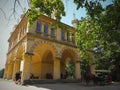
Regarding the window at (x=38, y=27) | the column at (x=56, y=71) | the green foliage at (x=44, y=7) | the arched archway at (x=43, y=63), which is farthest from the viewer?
the arched archway at (x=43, y=63)

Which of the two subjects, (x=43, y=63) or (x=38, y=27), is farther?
(x=43, y=63)

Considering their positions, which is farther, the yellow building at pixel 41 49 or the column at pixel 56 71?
the column at pixel 56 71

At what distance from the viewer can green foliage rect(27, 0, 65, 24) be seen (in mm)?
7196

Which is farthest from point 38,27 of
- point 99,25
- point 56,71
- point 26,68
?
point 99,25

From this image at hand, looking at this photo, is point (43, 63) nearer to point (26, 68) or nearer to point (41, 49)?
point (41, 49)

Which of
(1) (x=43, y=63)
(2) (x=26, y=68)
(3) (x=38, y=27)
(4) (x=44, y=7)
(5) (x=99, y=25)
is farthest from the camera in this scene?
(1) (x=43, y=63)

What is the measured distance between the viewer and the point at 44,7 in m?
7.36

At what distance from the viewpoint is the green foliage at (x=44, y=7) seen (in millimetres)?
7196

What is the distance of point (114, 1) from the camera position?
28.4 ft

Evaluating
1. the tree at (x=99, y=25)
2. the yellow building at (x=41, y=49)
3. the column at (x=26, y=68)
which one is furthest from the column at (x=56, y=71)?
the tree at (x=99, y=25)

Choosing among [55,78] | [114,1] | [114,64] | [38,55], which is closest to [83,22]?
[114,1]

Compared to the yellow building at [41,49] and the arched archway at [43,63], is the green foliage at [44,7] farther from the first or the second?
the arched archway at [43,63]

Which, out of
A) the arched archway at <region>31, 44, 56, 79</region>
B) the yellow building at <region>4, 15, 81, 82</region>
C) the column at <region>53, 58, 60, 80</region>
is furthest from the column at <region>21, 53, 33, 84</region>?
the arched archway at <region>31, 44, 56, 79</region>

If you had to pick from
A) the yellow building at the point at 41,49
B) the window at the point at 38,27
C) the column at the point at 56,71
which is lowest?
the column at the point at 56,71
